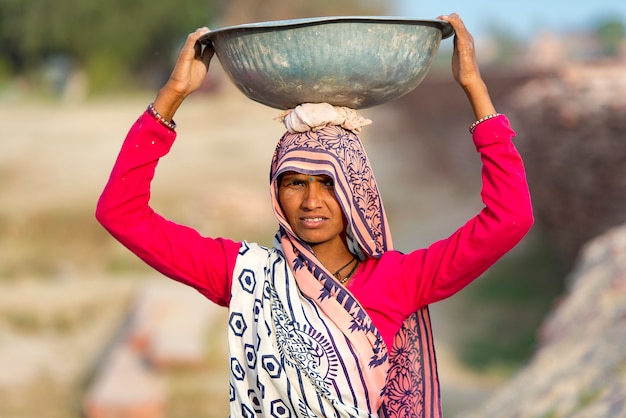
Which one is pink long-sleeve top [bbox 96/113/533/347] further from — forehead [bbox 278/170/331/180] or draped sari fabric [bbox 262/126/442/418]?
forehead [bbox 278/170/331/180]

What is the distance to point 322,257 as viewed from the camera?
248cm

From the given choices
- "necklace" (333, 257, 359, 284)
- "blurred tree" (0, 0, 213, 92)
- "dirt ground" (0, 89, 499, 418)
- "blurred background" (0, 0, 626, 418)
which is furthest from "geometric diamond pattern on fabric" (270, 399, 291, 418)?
"blurred tree" (0, 0, 213, 92)

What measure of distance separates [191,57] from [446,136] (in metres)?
15.0

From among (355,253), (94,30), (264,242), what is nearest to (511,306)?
(264,242)

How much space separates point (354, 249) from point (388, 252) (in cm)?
11

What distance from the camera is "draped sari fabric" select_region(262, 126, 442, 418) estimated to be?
2307 millimetres

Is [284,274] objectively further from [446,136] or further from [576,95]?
[446,136]

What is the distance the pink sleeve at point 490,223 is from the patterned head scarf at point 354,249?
196 millimetres

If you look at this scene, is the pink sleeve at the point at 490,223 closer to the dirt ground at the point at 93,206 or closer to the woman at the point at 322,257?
the woman at the point at 322,257

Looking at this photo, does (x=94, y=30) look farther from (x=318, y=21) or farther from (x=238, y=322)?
(x=318, y=21)

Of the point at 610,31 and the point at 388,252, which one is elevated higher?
the point at 610,31

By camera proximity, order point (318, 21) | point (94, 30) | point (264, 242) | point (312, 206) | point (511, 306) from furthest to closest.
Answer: point (94, 30)
point (264, 242)
point (511, 306)
point (312, 206)
point (318, 21)

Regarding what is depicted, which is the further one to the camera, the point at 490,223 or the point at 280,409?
the point at 280,409

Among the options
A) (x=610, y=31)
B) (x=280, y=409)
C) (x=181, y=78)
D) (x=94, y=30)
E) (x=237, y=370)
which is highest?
(x=610, y=31)
